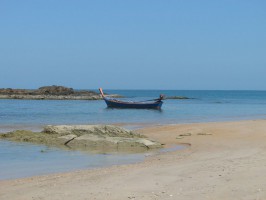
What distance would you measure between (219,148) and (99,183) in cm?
684

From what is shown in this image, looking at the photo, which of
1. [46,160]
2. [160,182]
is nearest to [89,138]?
[46,160]

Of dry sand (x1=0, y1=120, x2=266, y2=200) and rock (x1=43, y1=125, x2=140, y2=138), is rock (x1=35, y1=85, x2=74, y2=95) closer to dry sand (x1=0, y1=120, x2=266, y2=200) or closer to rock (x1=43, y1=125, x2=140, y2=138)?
rock (x1=43, y1=125, x2=140, y2=138)

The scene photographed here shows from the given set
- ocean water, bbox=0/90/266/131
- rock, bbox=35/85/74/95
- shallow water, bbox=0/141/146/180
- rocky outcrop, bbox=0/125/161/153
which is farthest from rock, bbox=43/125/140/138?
rock, bbox=35/85/74/95

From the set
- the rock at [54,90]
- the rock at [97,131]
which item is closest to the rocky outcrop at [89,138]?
the rock at [97,131]

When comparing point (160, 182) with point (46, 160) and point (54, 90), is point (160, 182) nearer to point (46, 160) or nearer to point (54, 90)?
point (46, 160)

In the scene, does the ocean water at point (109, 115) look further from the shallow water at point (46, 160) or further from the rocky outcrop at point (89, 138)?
the shallow water at point (46, 160)

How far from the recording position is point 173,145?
51.9ft

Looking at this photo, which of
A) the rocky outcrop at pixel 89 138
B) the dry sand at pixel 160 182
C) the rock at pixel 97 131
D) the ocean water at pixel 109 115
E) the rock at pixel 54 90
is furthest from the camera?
the rock at pixel 54 90

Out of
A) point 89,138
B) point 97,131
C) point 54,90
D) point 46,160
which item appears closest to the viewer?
point 46,160

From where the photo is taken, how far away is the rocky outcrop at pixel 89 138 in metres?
14.7

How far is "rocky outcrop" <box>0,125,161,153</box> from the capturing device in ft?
48.2

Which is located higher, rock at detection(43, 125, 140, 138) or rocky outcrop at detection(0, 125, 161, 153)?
rock at detection(43, 125, 140, 138)

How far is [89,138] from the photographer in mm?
15367

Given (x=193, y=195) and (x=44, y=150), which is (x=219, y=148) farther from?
(x=193, y=195)
